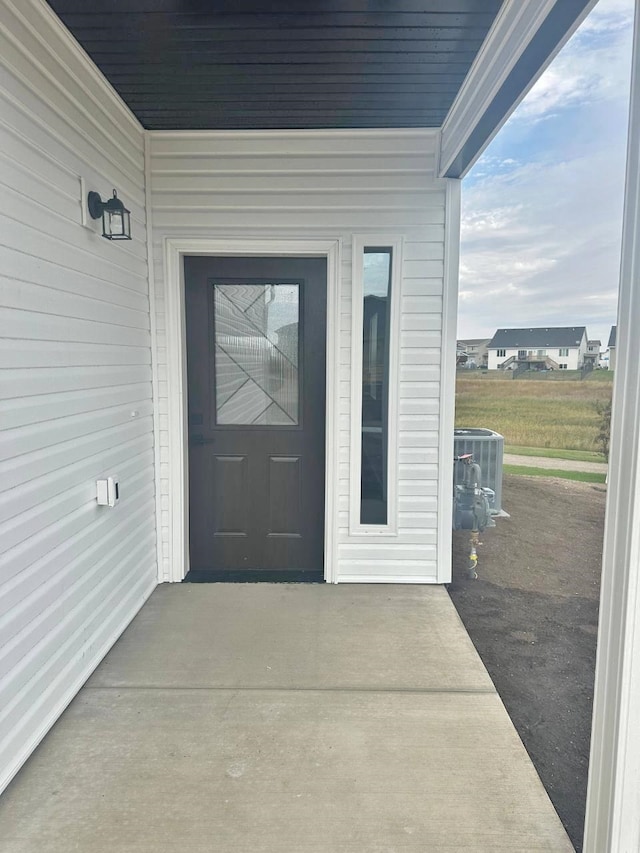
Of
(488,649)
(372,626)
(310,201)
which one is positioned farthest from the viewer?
(310,201)

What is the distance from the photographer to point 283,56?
2.19 meters

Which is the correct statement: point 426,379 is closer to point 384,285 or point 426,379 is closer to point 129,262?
point 384,285

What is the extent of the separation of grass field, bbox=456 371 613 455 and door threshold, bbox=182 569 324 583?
1372 millimetres

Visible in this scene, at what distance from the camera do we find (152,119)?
2752 mm

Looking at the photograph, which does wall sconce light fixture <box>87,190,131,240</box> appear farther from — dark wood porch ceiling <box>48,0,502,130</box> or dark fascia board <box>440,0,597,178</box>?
dark fascia board <box>440,0,597,178</box>

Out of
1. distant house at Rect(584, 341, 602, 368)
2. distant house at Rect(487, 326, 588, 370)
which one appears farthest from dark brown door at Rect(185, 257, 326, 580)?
distant house at Rect(584, 341, 602, 368)

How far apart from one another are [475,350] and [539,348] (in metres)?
0.67

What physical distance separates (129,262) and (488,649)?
2688mm

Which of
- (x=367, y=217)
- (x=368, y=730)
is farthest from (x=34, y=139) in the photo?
(x=368, y=730)

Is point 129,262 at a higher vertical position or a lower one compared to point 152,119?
lower

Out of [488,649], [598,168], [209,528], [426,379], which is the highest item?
[598,168]

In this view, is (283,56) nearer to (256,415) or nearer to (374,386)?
(374,386)

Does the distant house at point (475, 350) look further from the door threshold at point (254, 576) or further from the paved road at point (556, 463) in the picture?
the door threshold at point (254, 576)

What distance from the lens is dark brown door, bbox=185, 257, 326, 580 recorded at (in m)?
3.14
